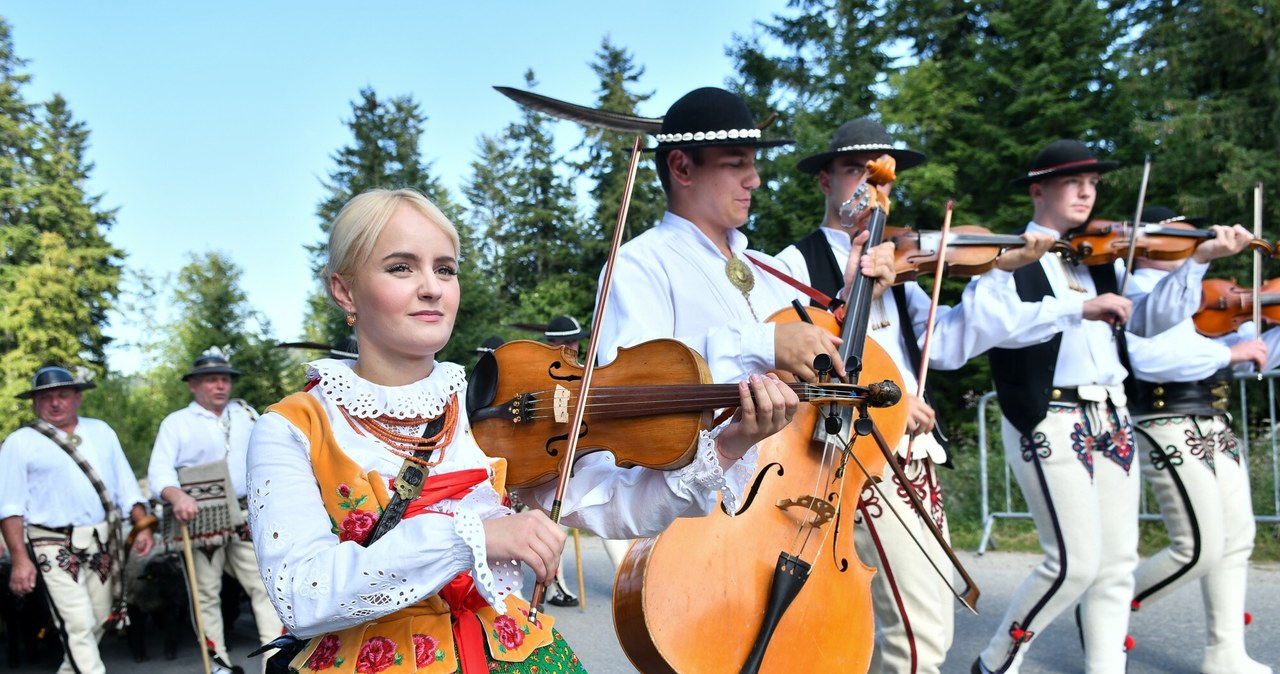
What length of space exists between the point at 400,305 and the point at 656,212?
2878 cm

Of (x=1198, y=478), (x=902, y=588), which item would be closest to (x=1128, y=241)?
(x=1198, y=478)

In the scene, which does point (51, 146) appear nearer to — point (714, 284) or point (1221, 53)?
point (1221, 53)

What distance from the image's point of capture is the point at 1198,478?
4.84m

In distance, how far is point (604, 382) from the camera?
2.26 m

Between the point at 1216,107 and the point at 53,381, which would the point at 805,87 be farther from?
the point at 53,381

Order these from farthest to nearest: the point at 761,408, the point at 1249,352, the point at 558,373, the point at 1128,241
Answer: the point at 1249,352 → the point at 1128,241 → the point at 558,373 → the point at 761,408

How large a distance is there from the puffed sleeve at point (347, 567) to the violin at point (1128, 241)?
3959mm

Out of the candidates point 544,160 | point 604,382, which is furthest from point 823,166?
point 544,160

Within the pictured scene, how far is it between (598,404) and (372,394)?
1.60 feet

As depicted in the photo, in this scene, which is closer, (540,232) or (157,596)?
(157,596)

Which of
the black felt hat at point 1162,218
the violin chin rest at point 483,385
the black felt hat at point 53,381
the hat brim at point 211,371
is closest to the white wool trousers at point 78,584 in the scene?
the black felt hat at point 53,381

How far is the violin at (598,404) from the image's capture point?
2127 millimetres

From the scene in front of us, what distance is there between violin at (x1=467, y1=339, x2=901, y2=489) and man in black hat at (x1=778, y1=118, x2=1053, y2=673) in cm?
131

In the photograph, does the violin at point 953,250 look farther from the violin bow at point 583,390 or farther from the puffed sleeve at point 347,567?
the puffed sleeve at point 347,567
